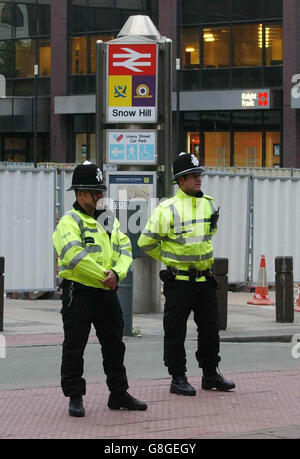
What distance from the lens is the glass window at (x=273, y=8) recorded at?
5012 cm

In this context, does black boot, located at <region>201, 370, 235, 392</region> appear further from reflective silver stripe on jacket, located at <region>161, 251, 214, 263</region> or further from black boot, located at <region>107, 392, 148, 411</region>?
black boot, located at <region>107, 392, 148, 411</region>

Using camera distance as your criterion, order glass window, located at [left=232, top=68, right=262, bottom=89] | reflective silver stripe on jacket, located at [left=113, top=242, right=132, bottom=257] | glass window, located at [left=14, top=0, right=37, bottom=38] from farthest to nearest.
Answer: glass window, located at [left=14, top=0, right=37, bottom=38]
glass window, located at [left=232, top=68, right=262, bottom=89]
reflective silver stripe on jacket, located at [left=113, top=242, right=132, bottom=257]

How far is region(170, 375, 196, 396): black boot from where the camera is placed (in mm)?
9352

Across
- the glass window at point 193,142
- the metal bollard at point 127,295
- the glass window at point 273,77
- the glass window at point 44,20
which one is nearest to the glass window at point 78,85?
the glass window at point 44,20

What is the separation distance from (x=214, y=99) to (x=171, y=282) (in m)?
42.3

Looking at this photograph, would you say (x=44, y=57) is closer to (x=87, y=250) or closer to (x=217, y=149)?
(x=217, y=149)

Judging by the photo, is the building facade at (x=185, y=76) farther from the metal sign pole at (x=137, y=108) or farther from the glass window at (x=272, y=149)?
the metal sign pole at (x=137, y=108)

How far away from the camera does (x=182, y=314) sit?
30.8ft

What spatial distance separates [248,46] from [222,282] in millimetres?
37593

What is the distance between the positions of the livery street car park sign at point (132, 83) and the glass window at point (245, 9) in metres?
35.7

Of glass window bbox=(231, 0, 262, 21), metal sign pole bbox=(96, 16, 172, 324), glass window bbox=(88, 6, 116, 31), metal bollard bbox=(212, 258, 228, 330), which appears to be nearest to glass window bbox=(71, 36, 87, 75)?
glass window bbox=(88, 6, 116, 31)

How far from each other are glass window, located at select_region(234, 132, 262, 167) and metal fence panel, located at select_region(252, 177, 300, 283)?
3092 centimetres

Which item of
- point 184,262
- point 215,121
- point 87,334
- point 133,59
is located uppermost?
point 215,121

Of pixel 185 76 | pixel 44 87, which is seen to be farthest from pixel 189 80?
pixel 44 87
